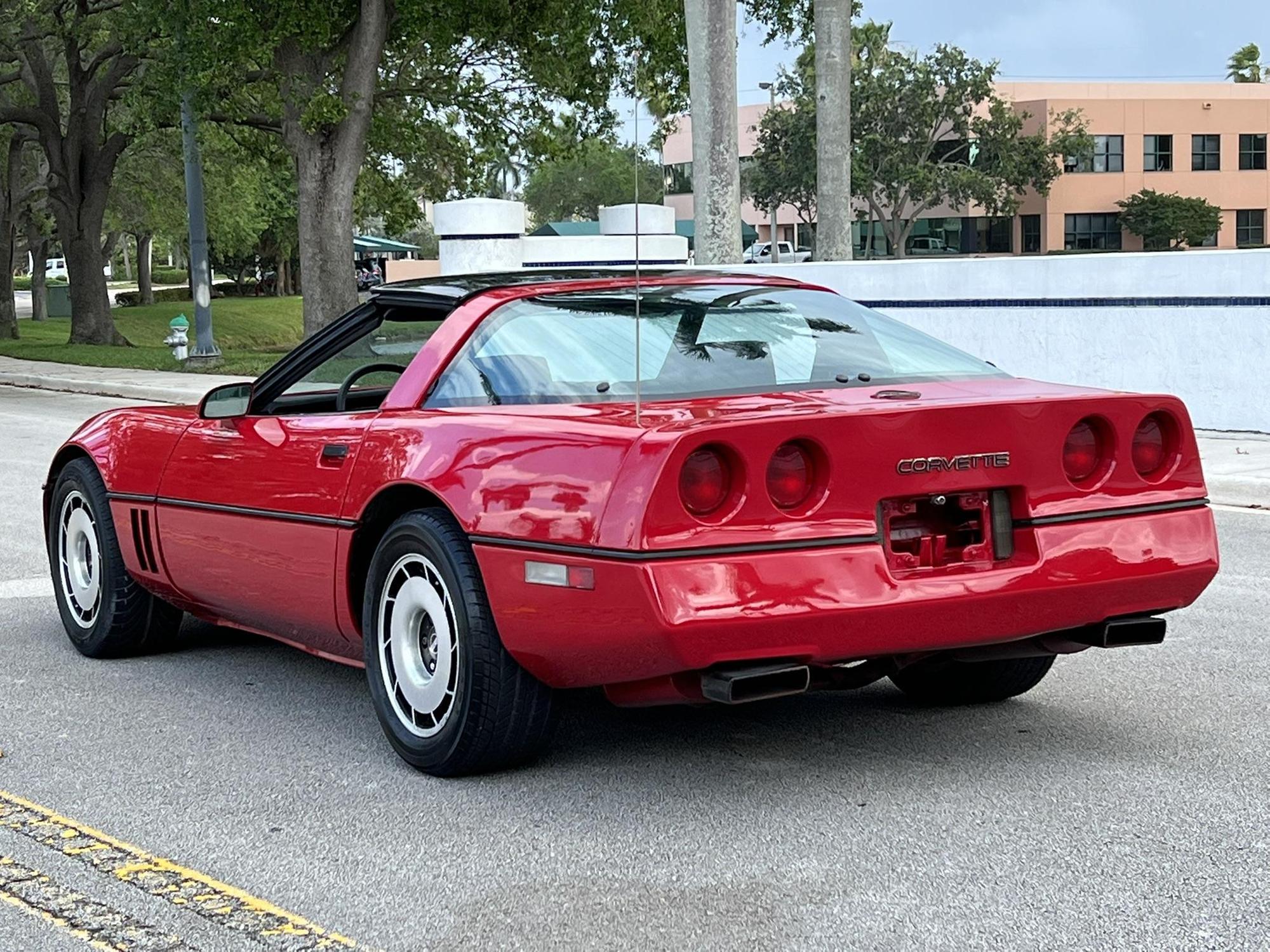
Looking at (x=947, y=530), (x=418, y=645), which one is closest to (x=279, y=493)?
(x=418, y=645)

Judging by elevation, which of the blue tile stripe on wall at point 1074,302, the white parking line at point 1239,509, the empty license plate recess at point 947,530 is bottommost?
the white parking line at point 1239,509

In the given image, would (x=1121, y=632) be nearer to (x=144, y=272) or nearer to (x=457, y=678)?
(x=457, y=678)

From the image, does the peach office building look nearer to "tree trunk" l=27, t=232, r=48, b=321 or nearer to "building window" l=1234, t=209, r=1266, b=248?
"building window" l=1234, t=209, r=1266, b=248

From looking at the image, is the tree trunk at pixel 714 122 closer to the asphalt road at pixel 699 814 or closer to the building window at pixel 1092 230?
the asphalt road at pixel 699 814

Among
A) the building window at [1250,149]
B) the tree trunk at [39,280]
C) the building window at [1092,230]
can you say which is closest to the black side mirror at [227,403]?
the tree trunk at [39,280]

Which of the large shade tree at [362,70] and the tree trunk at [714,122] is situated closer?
the tree trunk at [714,122]

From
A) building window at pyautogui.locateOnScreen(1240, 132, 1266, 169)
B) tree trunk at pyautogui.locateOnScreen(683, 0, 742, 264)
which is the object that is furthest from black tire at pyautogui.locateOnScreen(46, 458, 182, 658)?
building window at pyautogui.locateOnScreen(1240, 132, 1266, 169)

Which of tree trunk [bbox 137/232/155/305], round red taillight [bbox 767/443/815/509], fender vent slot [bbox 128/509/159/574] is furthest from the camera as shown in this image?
tree trunk [bbox 137/232/155/305]

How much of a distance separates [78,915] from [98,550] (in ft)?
9.73

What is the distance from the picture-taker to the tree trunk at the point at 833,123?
77.5 ft

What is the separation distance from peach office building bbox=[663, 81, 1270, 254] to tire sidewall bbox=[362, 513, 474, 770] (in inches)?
2979

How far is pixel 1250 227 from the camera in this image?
8231cm

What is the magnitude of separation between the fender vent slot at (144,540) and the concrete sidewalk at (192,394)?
285 inches

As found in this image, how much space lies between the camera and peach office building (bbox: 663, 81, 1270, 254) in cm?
8000
